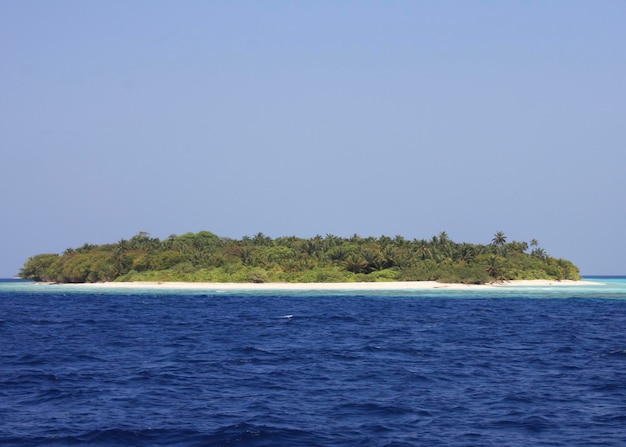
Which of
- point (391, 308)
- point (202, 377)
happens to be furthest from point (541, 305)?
point (202, 377)

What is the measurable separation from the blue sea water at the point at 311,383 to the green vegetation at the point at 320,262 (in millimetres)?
70443

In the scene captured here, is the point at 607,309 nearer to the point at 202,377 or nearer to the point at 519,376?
the point at 519,376

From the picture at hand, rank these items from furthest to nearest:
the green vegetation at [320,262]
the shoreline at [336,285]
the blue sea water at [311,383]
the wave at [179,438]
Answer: the green vegetation at [320,262] < the shoreline at [336,285] < the blue sea water at [311,383] < the wave at [179,438]

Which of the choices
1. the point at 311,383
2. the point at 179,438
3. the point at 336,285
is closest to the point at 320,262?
the point at 336,285

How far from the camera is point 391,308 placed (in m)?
71.8

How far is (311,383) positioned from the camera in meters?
27.4

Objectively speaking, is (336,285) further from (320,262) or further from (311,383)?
(311,383)

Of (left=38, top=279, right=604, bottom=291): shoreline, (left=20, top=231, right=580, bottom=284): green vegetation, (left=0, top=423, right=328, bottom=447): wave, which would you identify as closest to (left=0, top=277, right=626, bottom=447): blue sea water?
(left=0, top=423, right=328, bottom=447): wave

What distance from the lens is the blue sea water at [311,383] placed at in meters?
19.8

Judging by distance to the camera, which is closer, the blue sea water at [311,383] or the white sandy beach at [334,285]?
the blue sea water at [311,383]

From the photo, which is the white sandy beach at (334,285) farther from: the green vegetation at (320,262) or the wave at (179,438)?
the wave at (179,438)

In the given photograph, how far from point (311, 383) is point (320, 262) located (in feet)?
343

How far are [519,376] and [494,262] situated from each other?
98.3 m

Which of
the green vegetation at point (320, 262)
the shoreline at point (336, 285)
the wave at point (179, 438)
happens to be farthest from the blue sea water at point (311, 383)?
the green vegetation at point (320, 262)
